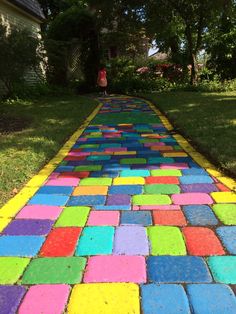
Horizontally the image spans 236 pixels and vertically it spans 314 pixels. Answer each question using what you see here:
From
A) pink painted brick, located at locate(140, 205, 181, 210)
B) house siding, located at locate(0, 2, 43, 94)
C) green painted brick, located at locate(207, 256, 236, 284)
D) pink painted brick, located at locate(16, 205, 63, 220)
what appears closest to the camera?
green painted brick, located at locate(207, 256, 236, 284)

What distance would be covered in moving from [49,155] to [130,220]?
286 cm

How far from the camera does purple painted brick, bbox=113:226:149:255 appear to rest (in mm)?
3359

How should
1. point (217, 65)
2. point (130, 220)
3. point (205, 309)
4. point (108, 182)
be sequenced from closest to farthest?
point (205, 309) < point (130, 220) < point (108, 182) < point (217, 65)

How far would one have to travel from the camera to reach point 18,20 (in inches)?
720

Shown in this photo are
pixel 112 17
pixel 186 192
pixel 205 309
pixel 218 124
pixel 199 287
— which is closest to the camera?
pixel 205 309

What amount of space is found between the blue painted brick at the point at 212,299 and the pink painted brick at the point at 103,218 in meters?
1.26

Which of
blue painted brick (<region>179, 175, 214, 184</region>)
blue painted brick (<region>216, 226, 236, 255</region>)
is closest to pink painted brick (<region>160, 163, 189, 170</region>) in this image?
blue painted brick (<region>179, 175, 214, 184</region>)

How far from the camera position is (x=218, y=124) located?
27.8 ft

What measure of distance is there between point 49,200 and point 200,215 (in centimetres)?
164

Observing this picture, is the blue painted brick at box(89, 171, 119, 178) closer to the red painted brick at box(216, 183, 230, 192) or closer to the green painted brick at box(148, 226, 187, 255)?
the red painted brick at box(216, 183, 230, 192)

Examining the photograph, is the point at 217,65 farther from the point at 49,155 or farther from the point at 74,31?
the point at 49,155

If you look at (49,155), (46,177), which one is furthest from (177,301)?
(49,155)

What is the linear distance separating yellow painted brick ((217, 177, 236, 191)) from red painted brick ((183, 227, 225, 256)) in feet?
4.03

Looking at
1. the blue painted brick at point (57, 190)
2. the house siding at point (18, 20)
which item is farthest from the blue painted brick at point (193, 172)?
the house siding at point (18, 20)
